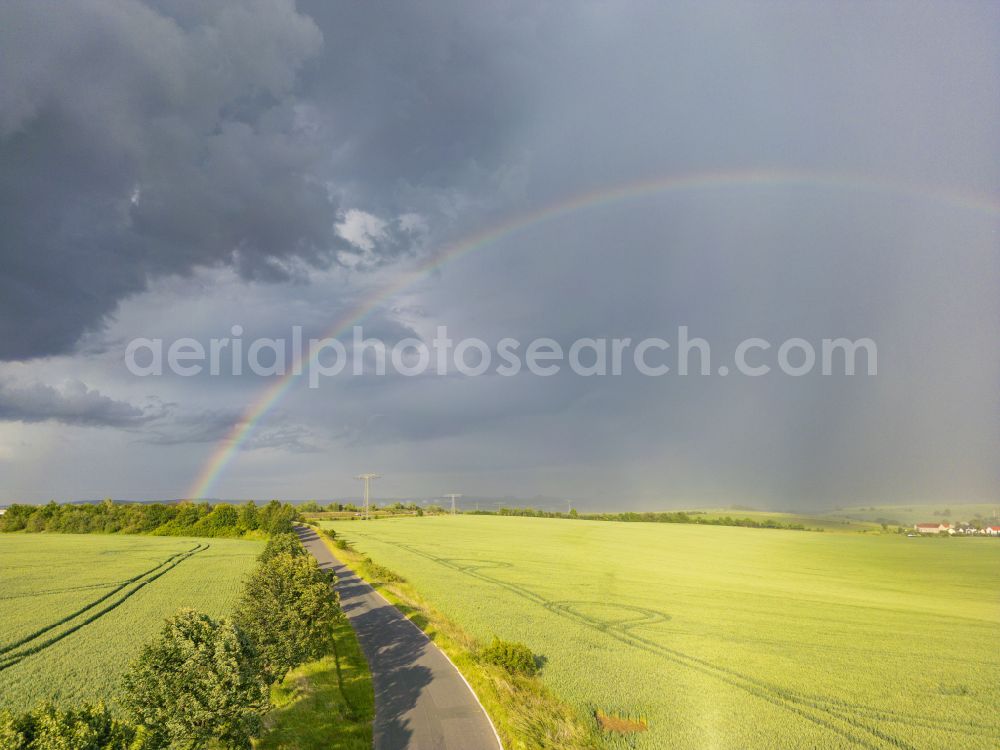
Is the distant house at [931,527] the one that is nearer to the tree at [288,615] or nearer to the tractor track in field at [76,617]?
the tree at [288,615]

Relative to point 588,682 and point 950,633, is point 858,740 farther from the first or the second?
point 950,633

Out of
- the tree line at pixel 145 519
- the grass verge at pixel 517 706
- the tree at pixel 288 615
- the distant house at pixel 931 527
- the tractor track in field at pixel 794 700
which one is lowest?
the distant house at pixel 931 527

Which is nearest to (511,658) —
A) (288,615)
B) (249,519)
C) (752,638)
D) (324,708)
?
(324,708)

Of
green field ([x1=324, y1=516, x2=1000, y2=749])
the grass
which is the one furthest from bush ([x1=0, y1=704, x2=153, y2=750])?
green field ([x1=324, y1=516, x2=1000, y2=749])

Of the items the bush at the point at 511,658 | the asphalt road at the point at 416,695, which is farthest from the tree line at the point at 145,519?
the bush at the point at 511,658

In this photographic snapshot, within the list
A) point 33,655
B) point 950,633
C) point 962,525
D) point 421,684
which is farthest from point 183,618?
point 962,525

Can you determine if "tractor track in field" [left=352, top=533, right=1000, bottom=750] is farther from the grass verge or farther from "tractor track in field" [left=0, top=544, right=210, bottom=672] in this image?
"tractor track in field" [left=0, top=544, right=210, bottom=672]
